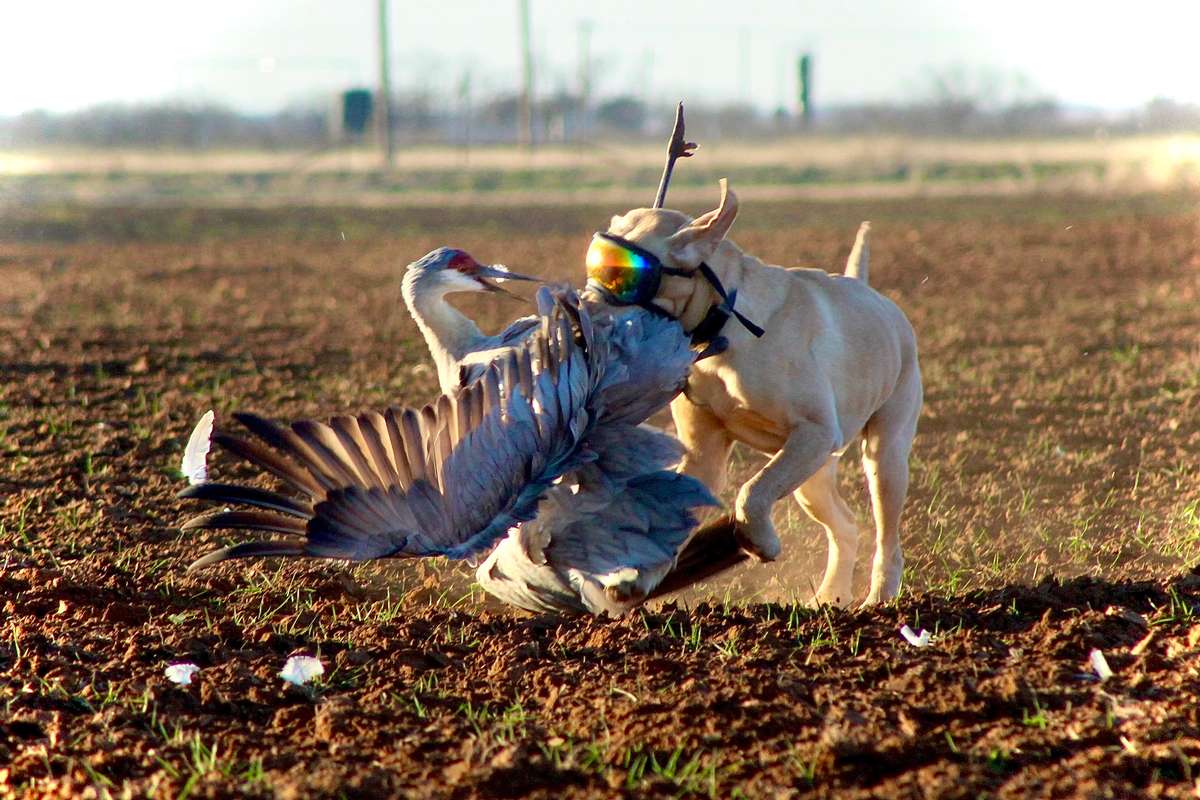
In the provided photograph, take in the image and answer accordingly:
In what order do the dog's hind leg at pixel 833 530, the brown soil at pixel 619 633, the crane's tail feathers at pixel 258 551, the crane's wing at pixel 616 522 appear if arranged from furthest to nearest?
1. the dog's hind leg at pixel 833 530
2. the crane's wing at pixel 616 522
3. the crane's tail feathers at pixel 258 551
4. the brown soil at pixel 619 633

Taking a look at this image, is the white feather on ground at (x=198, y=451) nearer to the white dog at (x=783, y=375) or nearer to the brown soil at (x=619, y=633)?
the brown soil at (x=619, y=633)

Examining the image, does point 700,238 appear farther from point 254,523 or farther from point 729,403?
point 254,523

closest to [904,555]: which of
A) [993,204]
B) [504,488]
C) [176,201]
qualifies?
[504,488]

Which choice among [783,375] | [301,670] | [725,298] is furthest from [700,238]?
[301,670]

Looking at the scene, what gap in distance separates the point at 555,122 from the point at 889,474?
52.5 m

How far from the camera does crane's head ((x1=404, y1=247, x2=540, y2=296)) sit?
497cm

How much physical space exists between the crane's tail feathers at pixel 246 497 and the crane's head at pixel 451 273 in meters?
1.11

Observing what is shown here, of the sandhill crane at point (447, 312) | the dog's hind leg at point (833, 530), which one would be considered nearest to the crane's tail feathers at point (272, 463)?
the sandhill crane at point (447, 312)

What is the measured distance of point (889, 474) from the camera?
5.68 metres

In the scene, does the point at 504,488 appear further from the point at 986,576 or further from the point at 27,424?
the point at 27,424

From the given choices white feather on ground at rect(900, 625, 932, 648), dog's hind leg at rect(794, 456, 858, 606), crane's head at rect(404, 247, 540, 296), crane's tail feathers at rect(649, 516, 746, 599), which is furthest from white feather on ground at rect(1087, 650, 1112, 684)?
crane's head at rect(404, 247, 540, 296)

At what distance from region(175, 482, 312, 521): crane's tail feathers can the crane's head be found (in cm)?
111

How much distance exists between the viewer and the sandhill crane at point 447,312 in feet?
16.0

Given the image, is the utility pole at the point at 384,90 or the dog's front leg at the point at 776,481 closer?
the dog's front leg at the point at 776,481
